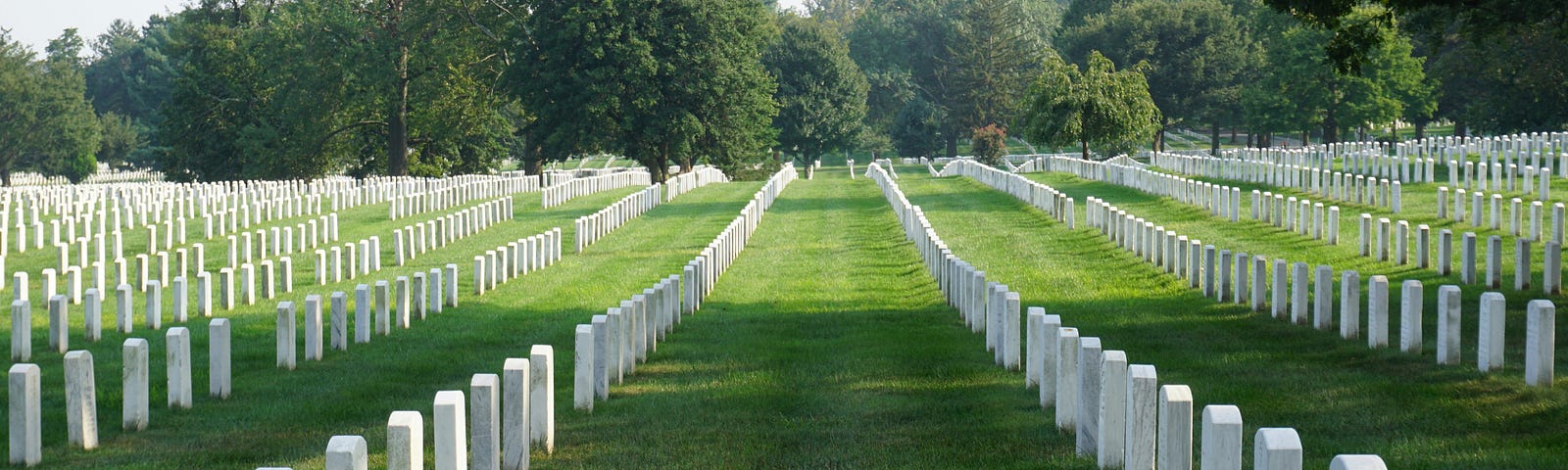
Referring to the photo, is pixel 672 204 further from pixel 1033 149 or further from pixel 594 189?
pixel 1033 149

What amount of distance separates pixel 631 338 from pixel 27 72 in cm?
9539

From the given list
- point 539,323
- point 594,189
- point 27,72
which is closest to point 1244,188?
point 594,189

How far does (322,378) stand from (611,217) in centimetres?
1934

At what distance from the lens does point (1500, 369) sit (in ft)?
35.4

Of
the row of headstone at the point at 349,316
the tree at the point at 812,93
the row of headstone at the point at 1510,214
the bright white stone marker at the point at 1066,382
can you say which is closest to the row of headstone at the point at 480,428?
the bright white stone marker at the point at 1066,382

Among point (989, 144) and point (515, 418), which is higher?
point (989, 144)

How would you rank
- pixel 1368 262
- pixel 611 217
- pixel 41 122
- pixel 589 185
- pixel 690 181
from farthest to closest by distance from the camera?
1. pixel 41 122
2. pixel 690 181
3. pixel 589 185
4. pixel 611 217
5. pixel 1368 262

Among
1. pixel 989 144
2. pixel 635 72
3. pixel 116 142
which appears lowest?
pixel 989 144

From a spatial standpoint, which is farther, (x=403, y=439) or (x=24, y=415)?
(x=24, y=415)

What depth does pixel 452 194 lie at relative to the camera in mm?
42062

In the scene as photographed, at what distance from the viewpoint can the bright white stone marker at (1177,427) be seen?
6.54m

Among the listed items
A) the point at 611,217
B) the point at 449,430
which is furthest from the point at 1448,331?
the point at 611,217

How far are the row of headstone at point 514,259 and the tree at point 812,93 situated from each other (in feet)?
205

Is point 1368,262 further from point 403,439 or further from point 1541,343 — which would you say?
point 403,439
